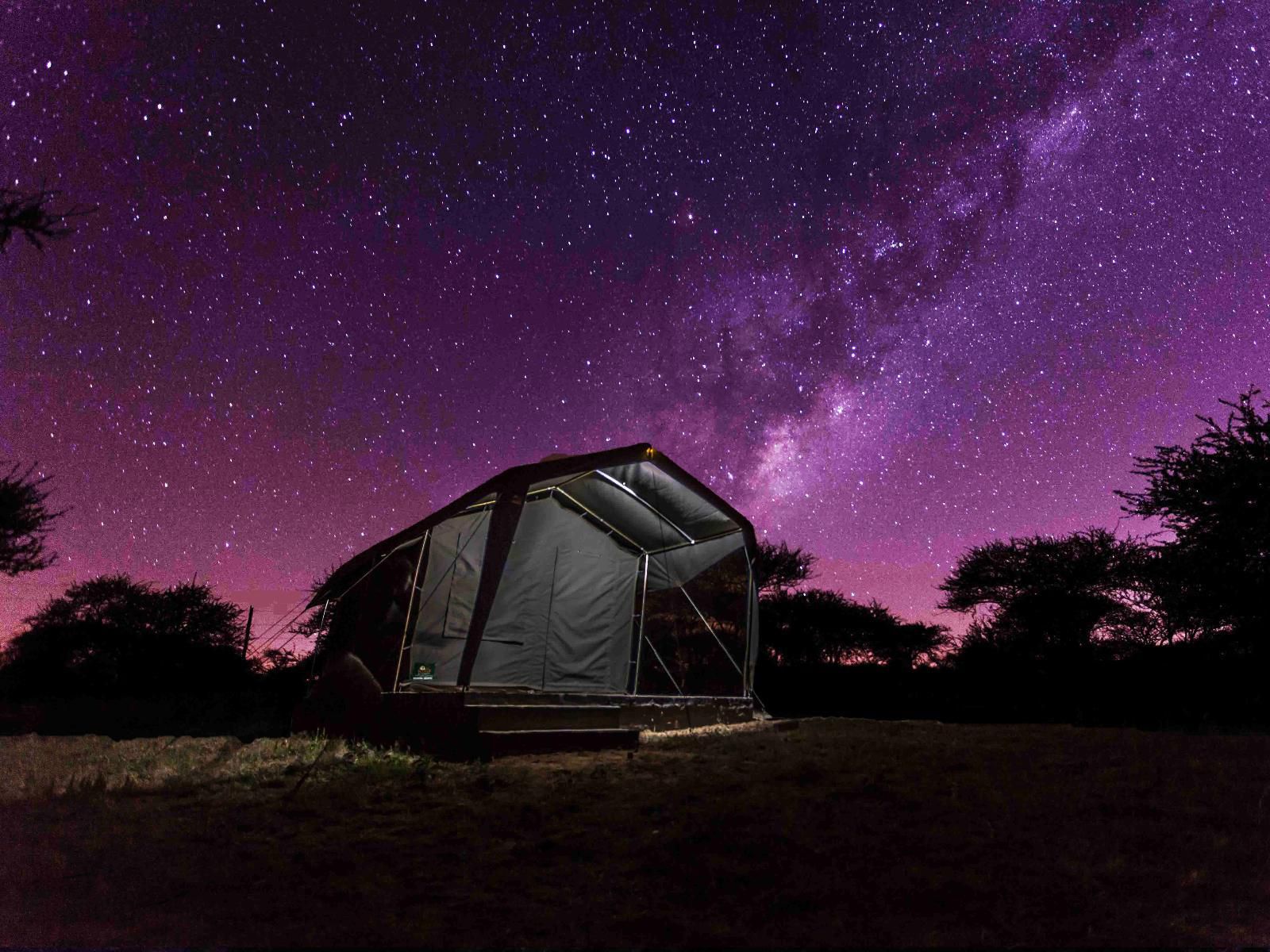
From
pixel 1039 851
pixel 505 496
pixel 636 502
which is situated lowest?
pixel 1039 851

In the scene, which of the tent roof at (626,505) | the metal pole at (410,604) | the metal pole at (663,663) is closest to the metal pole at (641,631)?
the metal pole at (663,663)

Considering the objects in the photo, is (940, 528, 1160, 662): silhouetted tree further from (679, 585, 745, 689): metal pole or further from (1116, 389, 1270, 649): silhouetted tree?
(679, 585, 745, 689): metal pole

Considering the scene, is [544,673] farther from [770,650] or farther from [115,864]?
[770,650]

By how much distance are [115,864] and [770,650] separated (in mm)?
21288

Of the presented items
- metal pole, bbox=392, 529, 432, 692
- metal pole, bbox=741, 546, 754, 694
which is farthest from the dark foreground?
metal pole, bbox=741, 546, 754, 694

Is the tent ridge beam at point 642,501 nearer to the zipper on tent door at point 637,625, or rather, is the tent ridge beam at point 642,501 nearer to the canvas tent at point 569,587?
the canvas tent at point 569,587

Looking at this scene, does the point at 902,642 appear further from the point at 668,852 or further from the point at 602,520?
the point at 668,852

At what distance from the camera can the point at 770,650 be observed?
77.0ft

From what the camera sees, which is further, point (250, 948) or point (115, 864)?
point (115, 864)

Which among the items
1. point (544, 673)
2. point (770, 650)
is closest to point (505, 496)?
point (544, 673)

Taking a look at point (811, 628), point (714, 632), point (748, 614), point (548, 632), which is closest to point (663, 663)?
point (714, 632)

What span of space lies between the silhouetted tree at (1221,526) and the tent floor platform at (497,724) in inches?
459

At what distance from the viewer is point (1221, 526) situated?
14.2 m

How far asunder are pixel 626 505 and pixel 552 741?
4059 mm
